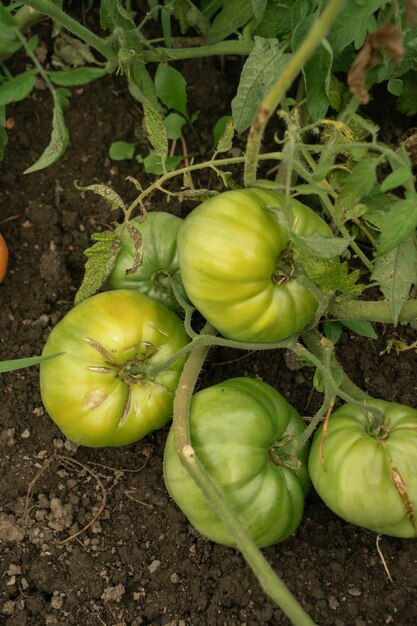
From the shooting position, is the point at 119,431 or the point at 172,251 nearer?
the point at 119,431

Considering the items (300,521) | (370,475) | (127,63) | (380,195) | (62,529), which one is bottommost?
(62,529)

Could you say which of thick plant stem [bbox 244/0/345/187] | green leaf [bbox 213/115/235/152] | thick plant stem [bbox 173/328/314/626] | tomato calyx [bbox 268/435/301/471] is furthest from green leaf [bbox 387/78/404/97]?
tomato calyx [bbox 268/435/301/471]

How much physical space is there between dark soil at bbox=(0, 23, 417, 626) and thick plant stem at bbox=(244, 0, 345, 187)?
0.78 m

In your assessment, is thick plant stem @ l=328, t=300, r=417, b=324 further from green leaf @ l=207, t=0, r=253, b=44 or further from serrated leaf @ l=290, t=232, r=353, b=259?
green leaf @ l=207, t=0, r=253, b=44

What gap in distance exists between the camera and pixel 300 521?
1895 millimetres

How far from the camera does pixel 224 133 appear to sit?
1997 mm

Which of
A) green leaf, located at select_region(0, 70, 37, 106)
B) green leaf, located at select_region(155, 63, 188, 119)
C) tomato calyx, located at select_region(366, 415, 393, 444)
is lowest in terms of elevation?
tomato calyx, located at select_region(366, 415, 393, 444)

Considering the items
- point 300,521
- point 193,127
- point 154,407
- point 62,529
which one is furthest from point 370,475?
point 193,127

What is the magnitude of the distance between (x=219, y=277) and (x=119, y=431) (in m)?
0.47

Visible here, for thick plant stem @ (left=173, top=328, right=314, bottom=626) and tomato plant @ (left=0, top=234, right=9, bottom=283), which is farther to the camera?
tomato plant @ (left=0, top=234, right=9, bottom=283)

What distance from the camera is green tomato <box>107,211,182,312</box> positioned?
6.61 ft

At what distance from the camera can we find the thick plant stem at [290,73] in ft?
3.84

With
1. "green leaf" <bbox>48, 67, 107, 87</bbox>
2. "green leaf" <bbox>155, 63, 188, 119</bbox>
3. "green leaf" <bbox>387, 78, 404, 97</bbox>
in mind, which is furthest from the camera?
"green leaf" <bbox>155, 63, 188, 119</bbox>

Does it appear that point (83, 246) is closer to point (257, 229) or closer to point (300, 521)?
point (257, 229)
